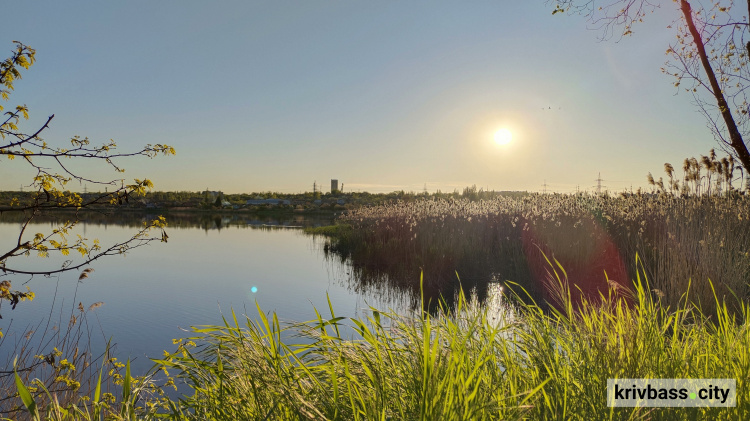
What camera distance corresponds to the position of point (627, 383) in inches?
89.6

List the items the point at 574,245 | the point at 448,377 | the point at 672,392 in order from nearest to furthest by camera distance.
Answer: the point at 448,377 → the point at 672,392 → the point at 574,245

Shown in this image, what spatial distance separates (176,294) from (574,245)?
8.80 meters

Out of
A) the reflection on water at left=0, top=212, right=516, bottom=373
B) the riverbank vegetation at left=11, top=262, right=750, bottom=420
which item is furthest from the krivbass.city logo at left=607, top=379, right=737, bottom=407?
the reflection on water at left=0, top=212, right=516, bottom=373

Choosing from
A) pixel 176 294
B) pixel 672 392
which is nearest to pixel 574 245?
pixel 672 392

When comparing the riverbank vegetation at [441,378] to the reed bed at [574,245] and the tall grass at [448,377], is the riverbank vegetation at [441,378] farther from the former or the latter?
the reed bed at [574,245]

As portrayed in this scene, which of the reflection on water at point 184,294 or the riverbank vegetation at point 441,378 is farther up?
the riverbank vegetation at point 441,378

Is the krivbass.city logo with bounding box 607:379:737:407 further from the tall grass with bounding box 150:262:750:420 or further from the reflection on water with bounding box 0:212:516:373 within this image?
the reflection on water with bounding box 0:212:516:373

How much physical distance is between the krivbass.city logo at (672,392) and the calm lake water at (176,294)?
Answer: 146 inches

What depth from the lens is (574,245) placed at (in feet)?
34.1

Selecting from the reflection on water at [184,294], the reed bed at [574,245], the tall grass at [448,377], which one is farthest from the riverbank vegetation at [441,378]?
the reed bed at [574,245]

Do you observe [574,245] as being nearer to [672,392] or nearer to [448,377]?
[672,392]

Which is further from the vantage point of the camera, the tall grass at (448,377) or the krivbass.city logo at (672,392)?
the krivbass.city logo at (672,392)

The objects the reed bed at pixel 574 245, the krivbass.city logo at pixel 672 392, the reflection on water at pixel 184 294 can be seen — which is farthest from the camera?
the reflection on water at pixel 184 294

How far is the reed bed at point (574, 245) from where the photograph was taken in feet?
20.1
